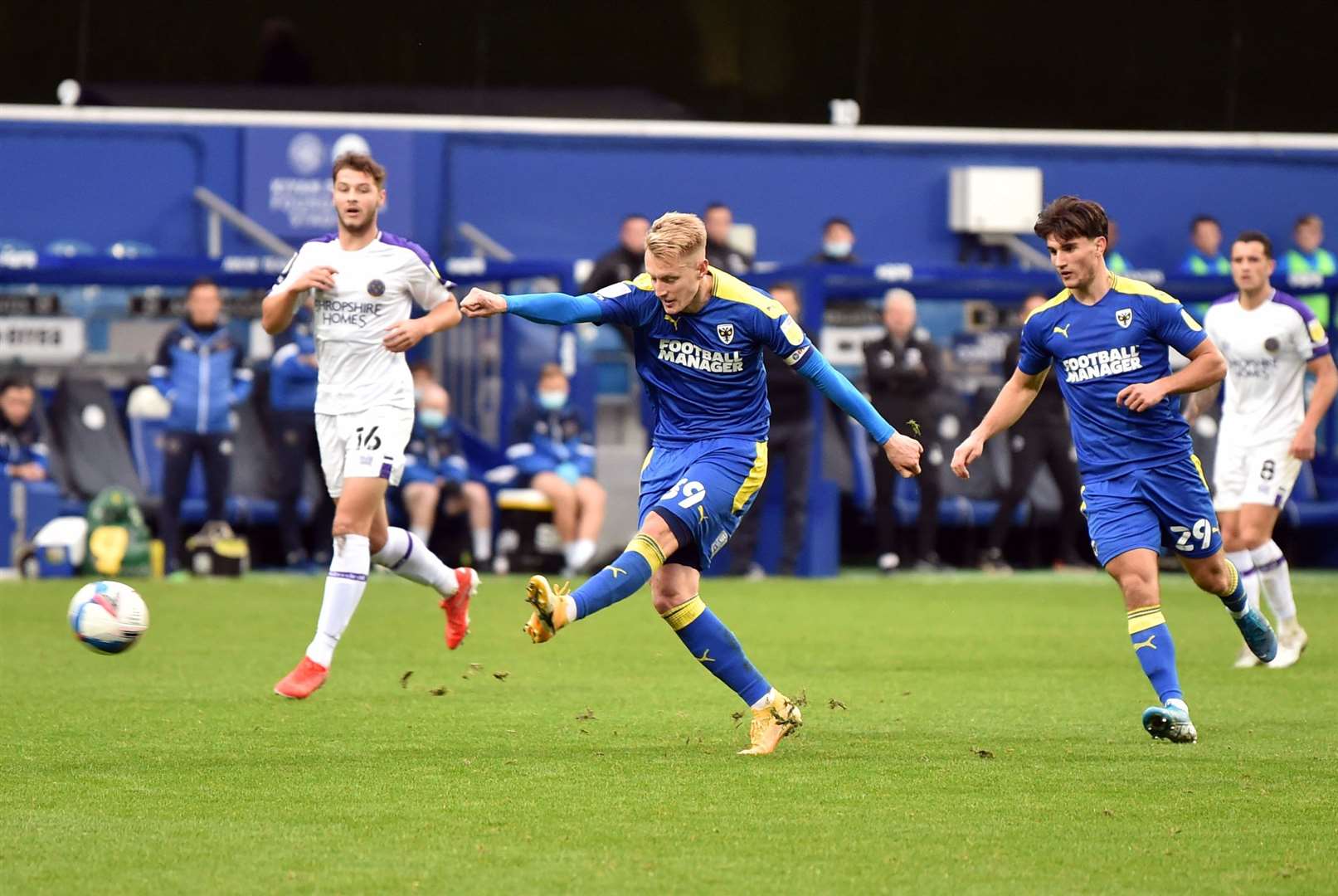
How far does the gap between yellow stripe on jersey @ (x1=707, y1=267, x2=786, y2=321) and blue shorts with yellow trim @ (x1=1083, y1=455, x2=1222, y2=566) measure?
1588mm

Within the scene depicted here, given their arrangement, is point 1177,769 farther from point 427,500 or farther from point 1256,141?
point 1256,141

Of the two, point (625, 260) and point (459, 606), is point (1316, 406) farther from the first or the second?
point (625, 260)

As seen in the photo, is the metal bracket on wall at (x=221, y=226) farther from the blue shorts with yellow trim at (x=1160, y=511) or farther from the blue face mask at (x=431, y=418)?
the blue shorts with yellow trim at (x=1160, y=511)

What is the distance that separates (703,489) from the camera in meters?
7.42

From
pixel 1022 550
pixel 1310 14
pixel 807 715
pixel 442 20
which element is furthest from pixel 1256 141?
pixel 807 715

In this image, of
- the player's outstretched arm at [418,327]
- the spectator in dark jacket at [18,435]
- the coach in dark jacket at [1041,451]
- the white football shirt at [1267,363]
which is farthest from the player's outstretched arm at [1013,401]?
the spectator in dark jacket at [18,435]

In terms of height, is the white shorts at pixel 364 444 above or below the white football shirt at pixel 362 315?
below

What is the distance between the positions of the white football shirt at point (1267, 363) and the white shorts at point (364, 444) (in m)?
4.64

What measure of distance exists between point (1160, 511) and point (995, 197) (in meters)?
12.5

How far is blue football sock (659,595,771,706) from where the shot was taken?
7.55 meters

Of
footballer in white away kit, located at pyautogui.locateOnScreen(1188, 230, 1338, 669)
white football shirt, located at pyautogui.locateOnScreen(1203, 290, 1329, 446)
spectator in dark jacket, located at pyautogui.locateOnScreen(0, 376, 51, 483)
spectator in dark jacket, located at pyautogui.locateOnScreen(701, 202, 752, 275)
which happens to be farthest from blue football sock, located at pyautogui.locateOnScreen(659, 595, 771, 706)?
spectator in dark jacket, located at pyautogui.locateOnScreen(0, 376, 51, 483)

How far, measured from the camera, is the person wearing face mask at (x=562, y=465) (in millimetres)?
16734

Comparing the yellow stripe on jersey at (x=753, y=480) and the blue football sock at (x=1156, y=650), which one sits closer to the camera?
the yellow stripe on jersey at (x=753, y=480)

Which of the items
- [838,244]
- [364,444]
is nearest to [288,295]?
[364,444]
